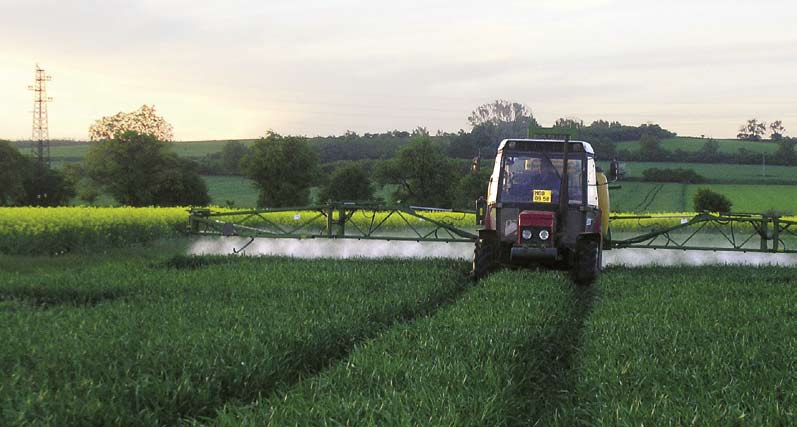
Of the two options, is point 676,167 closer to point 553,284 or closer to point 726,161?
point 726,161

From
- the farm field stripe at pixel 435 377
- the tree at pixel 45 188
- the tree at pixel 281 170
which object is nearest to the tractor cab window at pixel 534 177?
the farm field stripe at pixel 435 377

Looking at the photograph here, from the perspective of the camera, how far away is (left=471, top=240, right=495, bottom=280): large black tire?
14.0 meters

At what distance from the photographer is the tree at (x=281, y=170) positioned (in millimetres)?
63869

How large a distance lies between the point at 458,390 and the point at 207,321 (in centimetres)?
372

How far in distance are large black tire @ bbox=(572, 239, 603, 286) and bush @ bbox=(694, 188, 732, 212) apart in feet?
137

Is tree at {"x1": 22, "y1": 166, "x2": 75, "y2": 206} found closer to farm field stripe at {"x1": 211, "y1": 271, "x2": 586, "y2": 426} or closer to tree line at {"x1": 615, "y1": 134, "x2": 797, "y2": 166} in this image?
tree line at {"x1": 615, "y1": 134, "x2": 797, "y2": 166}

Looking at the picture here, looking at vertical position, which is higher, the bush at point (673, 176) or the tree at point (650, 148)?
the tree at point (650, 148)

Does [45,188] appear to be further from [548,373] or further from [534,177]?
[548,373]

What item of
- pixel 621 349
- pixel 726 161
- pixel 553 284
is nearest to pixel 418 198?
pixel 726 161

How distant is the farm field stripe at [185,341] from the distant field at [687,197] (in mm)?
40525

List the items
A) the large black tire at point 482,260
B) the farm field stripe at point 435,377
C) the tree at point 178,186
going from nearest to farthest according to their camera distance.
A: the farm field stripe at point 435,377 < the large black tire at point 482,260 < the tree at point 178,186

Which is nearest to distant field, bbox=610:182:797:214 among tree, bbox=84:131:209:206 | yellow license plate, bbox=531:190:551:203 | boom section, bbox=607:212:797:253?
boom section, bbox=607:212:797:253

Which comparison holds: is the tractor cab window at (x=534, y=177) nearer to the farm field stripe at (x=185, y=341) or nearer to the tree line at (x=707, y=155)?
the farm field stripe at (x=185, y=341)

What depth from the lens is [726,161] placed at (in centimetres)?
7056
